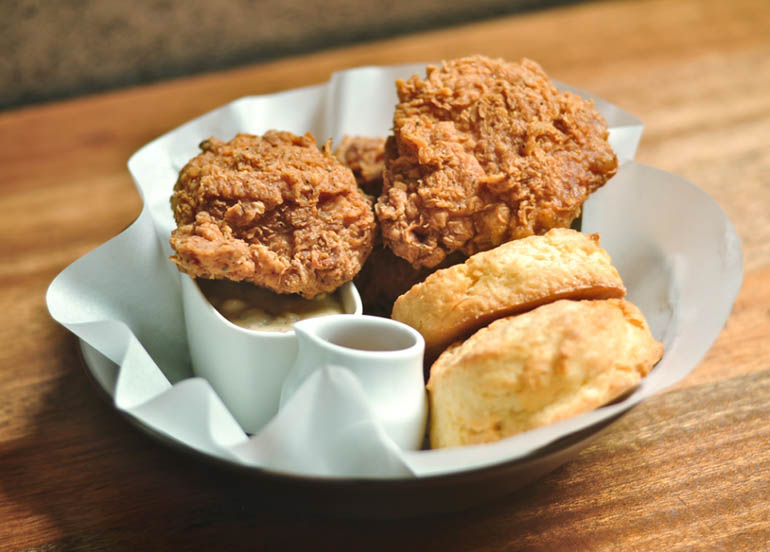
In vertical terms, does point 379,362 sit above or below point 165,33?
above

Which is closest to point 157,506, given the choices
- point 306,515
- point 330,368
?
point 306,515

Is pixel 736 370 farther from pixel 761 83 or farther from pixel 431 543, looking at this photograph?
pixel 761 83

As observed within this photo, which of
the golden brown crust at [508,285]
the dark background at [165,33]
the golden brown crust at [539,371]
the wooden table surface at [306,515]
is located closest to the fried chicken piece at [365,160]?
the golden brown crust at [508,285]

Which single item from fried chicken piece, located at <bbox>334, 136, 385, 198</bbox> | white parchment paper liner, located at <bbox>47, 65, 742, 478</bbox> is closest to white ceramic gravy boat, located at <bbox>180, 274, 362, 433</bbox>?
white parchment paper liner, located at <bbox>47, 65, 742, 478</bbox>

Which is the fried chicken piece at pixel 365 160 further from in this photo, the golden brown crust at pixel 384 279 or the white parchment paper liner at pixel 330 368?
the white parchment paper liner at pixel 330 368

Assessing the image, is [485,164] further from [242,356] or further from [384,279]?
[242,356]

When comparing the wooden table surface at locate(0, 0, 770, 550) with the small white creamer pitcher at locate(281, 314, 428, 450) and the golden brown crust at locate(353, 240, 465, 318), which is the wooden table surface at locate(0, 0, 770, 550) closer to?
the small white creamer pitcher at locate(281, 314, 428, 450)
